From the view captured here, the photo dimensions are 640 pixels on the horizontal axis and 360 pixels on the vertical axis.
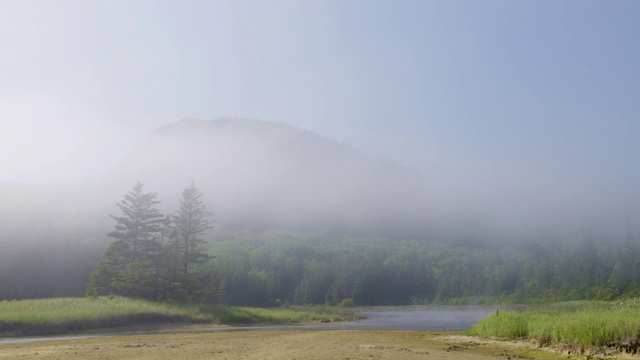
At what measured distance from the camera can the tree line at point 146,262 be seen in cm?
6159

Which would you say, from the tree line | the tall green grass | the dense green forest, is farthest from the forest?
the tall green grass

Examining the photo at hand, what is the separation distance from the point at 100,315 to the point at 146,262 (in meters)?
16.9

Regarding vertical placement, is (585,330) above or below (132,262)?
below

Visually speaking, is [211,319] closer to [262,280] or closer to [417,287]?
[262,280]

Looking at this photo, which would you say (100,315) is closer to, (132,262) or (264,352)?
(132,262)

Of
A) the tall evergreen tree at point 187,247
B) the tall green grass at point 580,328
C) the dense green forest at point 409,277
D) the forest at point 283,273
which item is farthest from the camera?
the dense green forest at point 409,277

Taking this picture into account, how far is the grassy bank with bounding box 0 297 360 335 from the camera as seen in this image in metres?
39.4

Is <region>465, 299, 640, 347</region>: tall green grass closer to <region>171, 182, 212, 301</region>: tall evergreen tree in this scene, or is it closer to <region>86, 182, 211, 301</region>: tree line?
<region>86, 182, 211, 301</region>: tree line

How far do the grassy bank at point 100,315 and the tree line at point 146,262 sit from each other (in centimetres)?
581

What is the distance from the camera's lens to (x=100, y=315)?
45438mm

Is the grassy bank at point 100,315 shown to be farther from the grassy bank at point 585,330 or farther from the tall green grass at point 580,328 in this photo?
the grassy bank at point 585,330

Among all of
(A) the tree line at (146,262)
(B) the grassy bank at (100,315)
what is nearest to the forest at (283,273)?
(A) the tree line at (146,262)

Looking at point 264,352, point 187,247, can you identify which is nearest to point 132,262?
point 187,247

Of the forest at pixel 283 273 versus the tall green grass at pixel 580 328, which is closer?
the tall green grass at pixel 580 328
